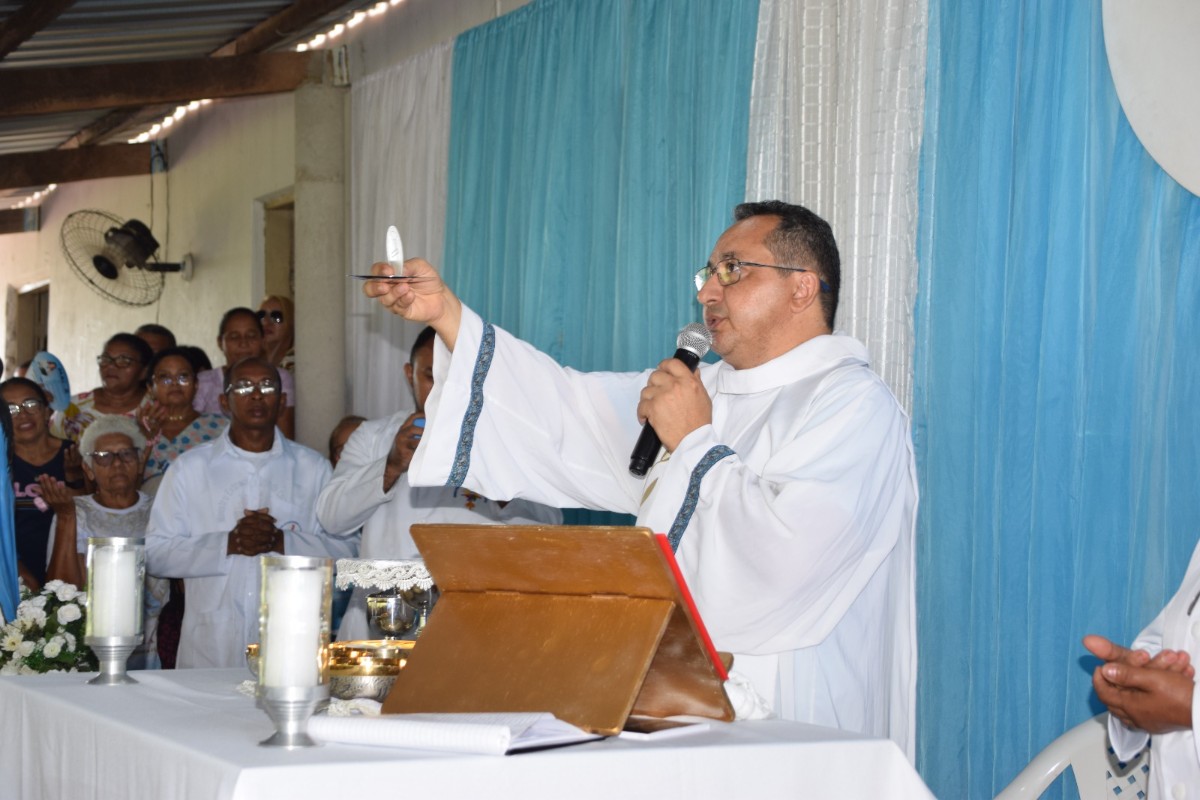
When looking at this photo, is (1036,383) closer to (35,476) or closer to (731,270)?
(731,270)

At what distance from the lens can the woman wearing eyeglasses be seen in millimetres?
6855

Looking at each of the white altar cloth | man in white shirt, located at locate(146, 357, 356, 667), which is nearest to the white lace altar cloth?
the white altar cloth

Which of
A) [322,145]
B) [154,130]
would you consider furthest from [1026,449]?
[154,130]

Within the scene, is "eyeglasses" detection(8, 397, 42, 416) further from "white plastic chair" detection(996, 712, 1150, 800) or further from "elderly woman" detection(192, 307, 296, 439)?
"white plastic chair" detection(996, 712, 1150, 800)

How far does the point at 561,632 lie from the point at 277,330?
6.54 metres

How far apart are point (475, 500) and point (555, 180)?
1.50 metres

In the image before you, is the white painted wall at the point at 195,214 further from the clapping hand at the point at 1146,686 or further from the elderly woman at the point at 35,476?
the clapping hand at the point at 1146,686

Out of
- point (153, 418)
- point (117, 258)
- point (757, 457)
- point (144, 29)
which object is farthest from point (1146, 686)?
point (117, 258)

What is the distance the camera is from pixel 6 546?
4.27 meters

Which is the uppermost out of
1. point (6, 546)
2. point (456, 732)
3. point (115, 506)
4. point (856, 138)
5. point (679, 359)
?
point (856, 138)

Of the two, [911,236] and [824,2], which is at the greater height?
[824,2]

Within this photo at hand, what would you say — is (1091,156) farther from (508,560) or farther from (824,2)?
Result: (508,560)

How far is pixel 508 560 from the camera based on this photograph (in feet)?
7.86

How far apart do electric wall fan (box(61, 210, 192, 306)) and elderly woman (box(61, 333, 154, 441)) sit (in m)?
3.84
